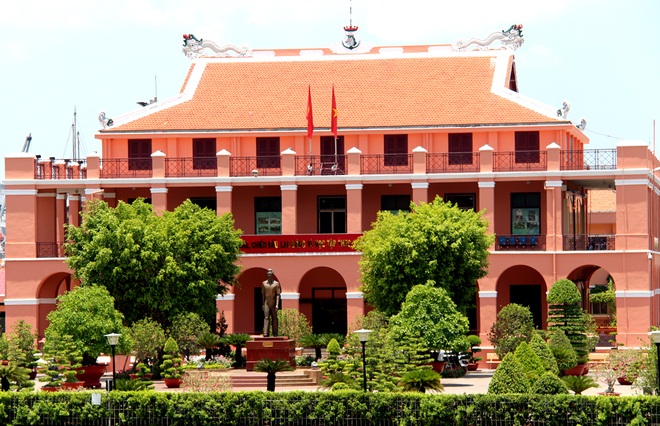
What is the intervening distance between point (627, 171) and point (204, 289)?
60.0 ft

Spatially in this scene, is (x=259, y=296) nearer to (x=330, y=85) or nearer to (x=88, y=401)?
(x=330, y=85)

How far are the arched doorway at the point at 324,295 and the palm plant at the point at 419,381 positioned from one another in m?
23.6

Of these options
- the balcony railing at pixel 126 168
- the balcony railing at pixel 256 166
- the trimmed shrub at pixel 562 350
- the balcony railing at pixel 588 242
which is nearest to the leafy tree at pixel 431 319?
the trimmed shrub at pixel 562 350

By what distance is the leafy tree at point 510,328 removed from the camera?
58000 millimetres

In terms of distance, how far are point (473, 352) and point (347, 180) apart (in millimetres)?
9511

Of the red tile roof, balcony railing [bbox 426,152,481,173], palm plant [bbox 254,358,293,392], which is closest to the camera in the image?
palm plant [bbox 254,358,293,392]

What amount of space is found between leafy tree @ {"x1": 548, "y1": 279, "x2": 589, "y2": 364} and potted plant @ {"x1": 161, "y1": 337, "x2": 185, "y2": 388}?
14.0m

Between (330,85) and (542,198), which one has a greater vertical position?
(330,85)

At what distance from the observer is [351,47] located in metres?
74.2

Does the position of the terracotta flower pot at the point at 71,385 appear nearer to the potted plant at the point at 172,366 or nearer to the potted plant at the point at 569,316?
the potted plant at the point at 172,366

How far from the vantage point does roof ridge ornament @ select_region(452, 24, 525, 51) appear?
71.9 metres

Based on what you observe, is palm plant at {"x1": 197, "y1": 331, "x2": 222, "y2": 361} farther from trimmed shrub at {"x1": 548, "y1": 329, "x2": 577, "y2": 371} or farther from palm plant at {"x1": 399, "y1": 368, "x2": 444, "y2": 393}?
palm plant at {"x1": 399, "y1": 368, "x2": 444, "y2": 393}

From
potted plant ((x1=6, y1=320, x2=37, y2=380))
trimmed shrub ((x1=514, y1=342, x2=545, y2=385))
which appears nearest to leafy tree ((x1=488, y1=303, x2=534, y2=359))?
trimmed shrub ((x1=514, y1=342, x2=545, y2=385))

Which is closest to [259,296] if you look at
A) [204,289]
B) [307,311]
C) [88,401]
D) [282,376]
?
[307,311]
